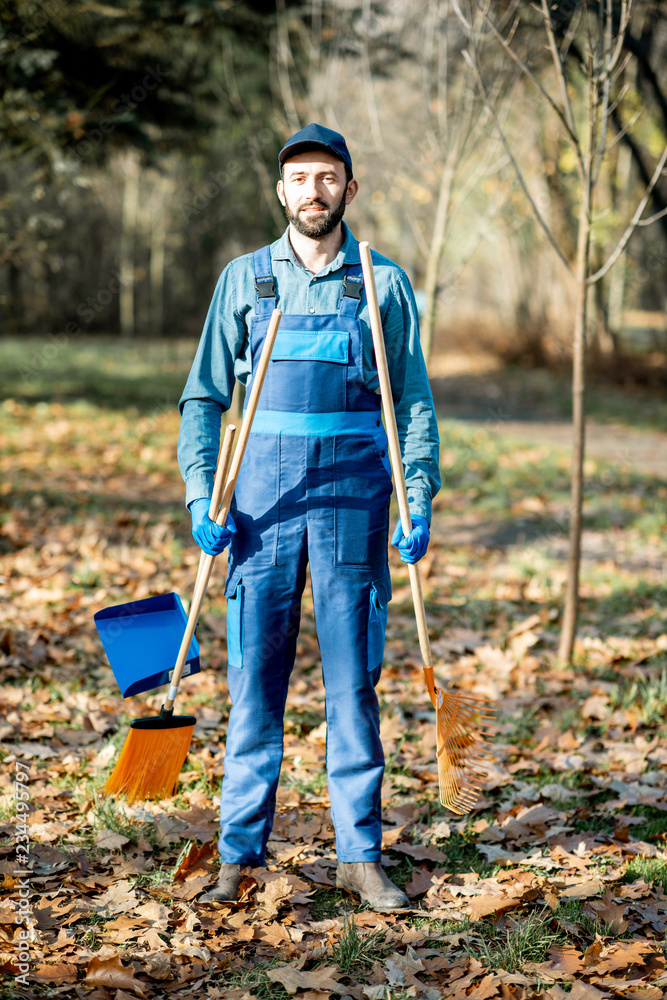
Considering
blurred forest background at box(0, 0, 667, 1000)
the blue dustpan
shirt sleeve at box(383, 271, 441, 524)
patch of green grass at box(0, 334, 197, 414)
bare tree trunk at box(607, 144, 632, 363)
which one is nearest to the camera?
blurred forest background at box(0, 0, 667, 1000)

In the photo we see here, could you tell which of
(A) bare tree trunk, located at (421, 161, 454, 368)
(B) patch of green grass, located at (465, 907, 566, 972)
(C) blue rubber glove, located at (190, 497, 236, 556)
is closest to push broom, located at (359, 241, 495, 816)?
(B) patch of green grass, located at (465, 907, 566, 972)

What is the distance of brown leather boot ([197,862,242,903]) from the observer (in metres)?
2.80

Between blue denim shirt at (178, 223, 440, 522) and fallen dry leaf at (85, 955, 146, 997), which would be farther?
blue denim shirt at (178, 223, 440, 522)

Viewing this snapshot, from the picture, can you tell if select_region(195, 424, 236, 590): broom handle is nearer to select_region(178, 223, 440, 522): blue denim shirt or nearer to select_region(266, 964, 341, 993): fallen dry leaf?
select_region(178, 223, 440, 522): blue denim shirt

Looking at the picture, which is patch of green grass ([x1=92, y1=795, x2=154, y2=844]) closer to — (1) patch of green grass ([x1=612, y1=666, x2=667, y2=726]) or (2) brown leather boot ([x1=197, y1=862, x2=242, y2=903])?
(2) brown leather boot ([x1=197, y1=862, x2=242, y2=903])

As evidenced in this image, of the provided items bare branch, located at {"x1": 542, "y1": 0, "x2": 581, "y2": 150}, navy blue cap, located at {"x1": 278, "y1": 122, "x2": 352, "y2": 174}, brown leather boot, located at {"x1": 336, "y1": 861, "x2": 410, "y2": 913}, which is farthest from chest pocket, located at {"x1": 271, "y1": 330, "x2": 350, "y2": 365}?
bare branch, located at {"x1": 542, "y1": 0, "x2": 581, "y2": 150}

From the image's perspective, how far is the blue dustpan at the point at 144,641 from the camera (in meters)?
2.90

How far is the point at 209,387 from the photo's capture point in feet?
9.40

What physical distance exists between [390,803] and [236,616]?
1.26 m

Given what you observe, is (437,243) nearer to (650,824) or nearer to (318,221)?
(318,221)

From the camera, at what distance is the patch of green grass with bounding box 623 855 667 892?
3049 millimetres

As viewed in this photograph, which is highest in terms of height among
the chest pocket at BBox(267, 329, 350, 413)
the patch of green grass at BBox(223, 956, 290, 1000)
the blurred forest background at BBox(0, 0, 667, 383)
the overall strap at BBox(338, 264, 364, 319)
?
the blurred forest background at BBox(0, 0, 667, 383)

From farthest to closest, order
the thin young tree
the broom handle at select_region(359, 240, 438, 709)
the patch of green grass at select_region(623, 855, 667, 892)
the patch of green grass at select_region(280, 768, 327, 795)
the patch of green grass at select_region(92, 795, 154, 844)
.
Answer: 1. the thin young tree
2. the patch of green grass at select_region(280, 768, 327, 795)
3. the patch of green grass at select_region(92, 795, 154, 844)
4. the patch of green grass at select_region(623, 855, 667, 892)
5. the broom handle at select_region(359, 240, 438, 709)

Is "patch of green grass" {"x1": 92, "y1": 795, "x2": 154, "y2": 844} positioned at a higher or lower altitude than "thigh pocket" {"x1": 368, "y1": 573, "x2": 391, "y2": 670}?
lower
